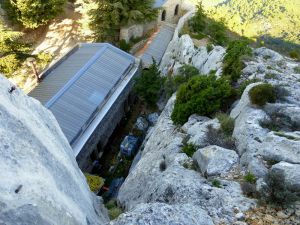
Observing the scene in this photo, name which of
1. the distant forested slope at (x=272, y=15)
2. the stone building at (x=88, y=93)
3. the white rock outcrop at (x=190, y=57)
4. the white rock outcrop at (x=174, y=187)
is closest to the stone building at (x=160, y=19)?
the white rock outcrop at (x=190, y=57)

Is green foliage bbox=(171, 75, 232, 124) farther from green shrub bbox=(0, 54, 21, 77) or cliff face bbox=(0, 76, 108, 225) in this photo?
green shrub bbox=(0, 54, 21, 77)

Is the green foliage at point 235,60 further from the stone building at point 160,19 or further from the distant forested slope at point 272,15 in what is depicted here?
the distant forested slope at point 272,15

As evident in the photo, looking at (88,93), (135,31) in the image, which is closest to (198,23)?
(135,31)

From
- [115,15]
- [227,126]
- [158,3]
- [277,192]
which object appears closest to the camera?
[277,192]

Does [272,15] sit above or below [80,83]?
below

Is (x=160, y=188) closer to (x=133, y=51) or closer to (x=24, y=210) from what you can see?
(x=24, y=210)

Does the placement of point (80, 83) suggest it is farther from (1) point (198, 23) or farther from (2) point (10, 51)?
(1) point (198, 23)

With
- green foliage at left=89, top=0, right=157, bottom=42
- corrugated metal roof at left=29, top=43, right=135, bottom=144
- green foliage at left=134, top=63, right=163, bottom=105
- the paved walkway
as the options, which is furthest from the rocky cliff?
green foliage at left=89, top=0, right=157, bottom=42
